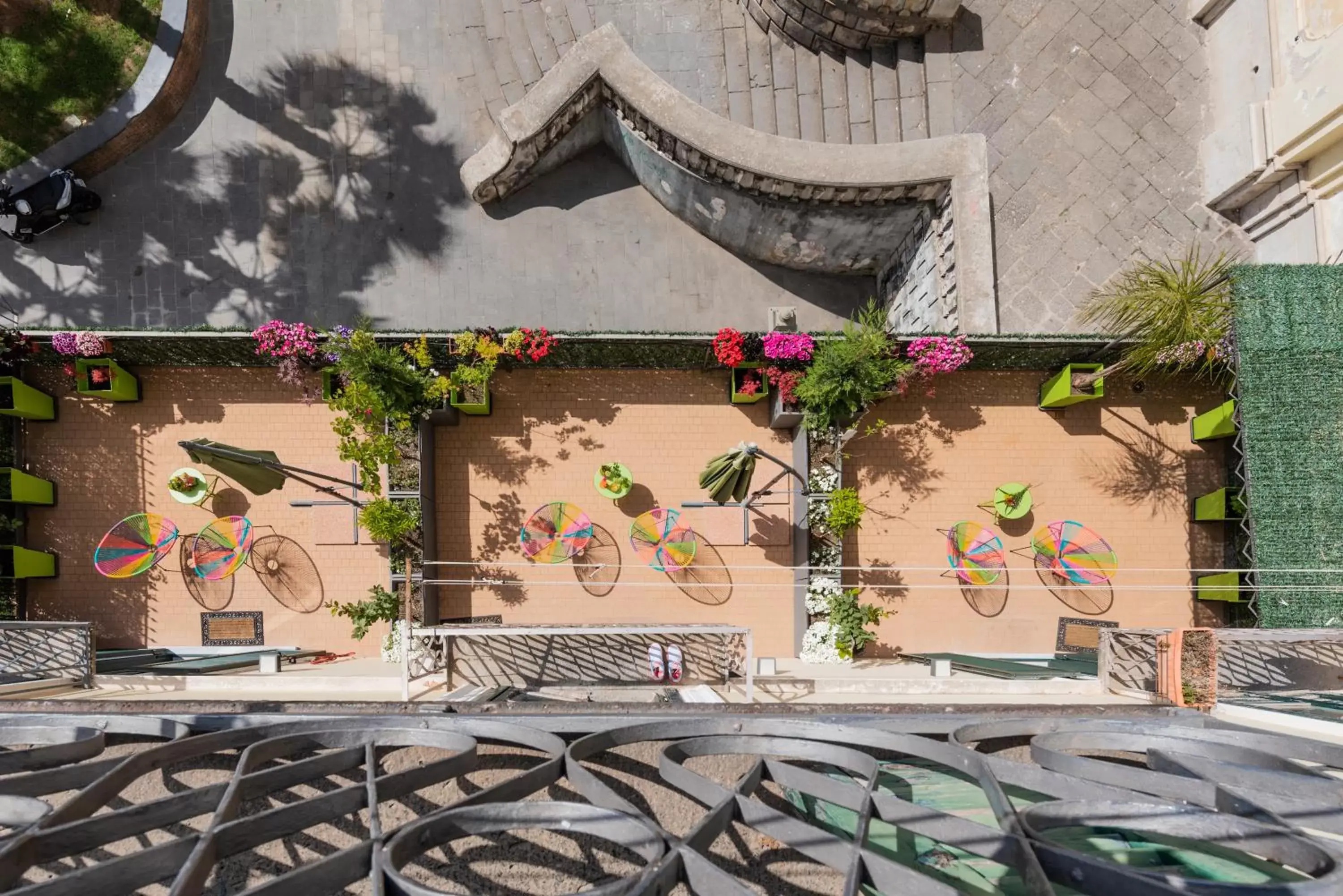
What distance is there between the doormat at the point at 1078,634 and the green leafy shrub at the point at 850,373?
406 centimetres

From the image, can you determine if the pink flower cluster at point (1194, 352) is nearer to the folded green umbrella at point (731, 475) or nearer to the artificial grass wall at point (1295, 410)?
the artificial grass wall at point (1295, 410)

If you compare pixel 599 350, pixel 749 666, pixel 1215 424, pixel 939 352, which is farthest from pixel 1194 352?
pixel 599 350

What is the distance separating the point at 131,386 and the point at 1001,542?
12.0 m

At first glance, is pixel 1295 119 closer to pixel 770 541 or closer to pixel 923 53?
pixel 923 53

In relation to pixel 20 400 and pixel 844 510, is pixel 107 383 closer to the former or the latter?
pixel 20 400

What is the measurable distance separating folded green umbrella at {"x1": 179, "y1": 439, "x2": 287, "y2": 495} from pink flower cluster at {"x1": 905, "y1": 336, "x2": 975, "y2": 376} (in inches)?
301

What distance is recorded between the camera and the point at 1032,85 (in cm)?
936

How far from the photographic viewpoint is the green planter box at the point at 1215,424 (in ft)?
27.8

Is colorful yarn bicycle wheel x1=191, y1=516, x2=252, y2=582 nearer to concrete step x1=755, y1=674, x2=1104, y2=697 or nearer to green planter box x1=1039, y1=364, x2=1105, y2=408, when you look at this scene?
concrete step x1=755, y1=674, x2=1104, y2=697

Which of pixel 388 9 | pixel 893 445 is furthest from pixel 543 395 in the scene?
pixel 388 9

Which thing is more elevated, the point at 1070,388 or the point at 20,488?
the point at 1070,388

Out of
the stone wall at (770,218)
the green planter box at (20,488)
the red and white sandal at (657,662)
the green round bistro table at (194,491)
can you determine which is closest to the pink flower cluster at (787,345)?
the stone wall at (770,218)

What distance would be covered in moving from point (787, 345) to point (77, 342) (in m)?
8.66

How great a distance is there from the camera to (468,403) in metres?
8.73
